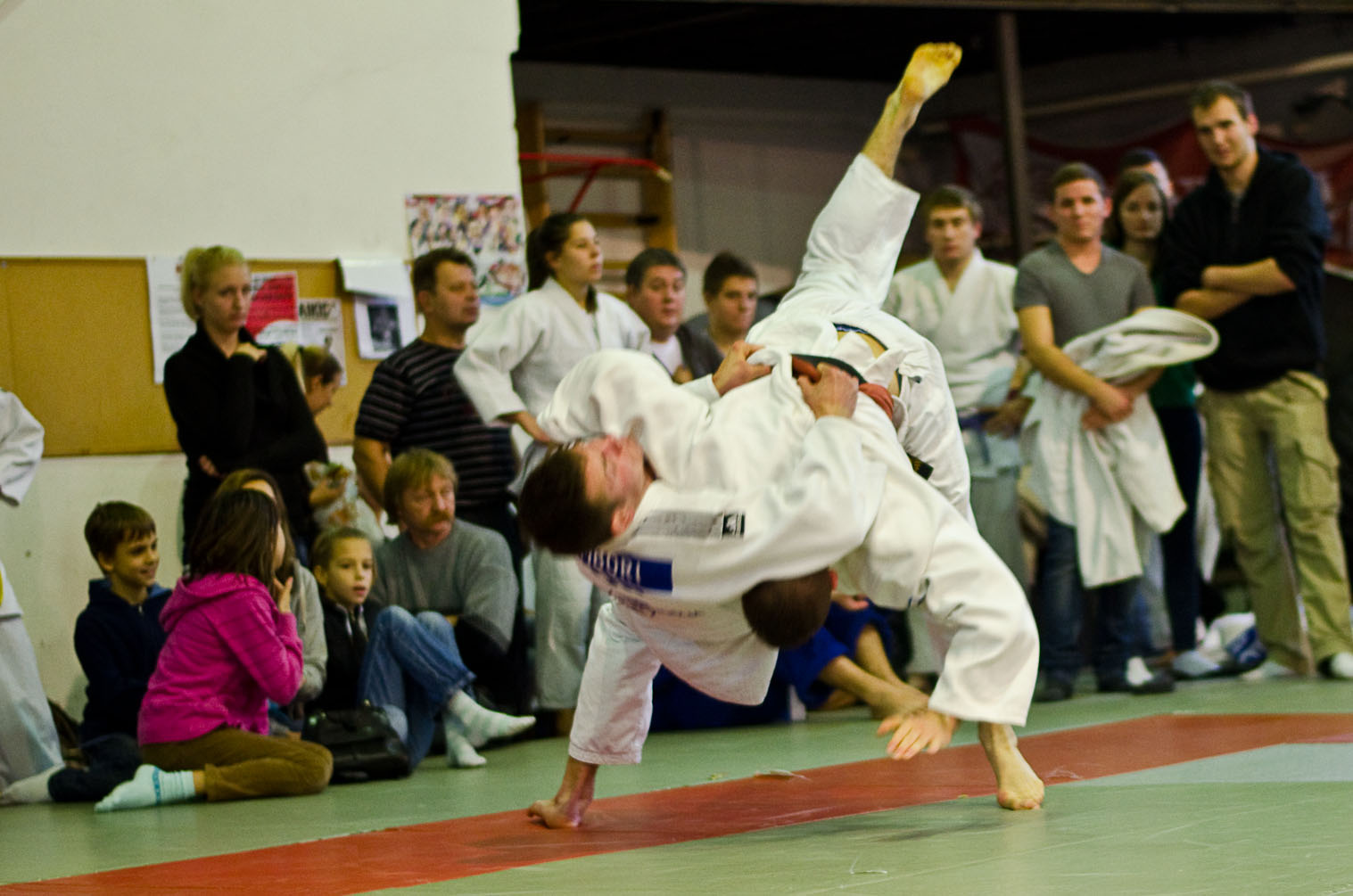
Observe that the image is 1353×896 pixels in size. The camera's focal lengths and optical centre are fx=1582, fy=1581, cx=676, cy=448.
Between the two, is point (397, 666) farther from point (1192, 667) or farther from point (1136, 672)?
point (1192, 667)

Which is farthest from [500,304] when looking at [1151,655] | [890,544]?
[890,544]

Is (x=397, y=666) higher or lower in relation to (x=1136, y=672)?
higher

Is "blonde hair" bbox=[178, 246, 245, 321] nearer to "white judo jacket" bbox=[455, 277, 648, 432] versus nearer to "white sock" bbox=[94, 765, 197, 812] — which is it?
"white judo jacket" bbox=[455, 277, 648, 432]

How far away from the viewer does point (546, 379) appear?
525cm

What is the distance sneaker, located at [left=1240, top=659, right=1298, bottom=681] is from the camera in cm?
530

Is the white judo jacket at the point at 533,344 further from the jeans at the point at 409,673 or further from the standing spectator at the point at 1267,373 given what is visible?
the standing spectator at the point at 1267,373

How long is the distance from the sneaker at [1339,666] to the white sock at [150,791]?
3.49 metres

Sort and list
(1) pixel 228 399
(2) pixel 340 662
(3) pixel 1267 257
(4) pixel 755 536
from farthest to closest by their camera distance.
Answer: (3) pixel 1267 257 < (1) pixel 228 399 < (2) pixel 340 662 < (4) pixel 755 536

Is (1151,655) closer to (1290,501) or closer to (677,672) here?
(1290,501)

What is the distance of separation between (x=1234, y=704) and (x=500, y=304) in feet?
10.1

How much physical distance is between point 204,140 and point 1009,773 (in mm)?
4075

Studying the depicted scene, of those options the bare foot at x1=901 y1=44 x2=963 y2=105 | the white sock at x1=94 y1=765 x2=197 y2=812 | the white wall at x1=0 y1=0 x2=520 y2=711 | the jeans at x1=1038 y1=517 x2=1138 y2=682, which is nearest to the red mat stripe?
the white sock at x1=94 y1=765 x2=197 y2=812

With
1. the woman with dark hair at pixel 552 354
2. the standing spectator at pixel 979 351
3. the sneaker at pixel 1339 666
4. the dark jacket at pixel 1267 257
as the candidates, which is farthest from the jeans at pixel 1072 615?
the woman with dark hair at pixel 552 354

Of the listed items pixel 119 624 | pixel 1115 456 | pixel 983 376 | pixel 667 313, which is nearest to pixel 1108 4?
pixel 983 376
